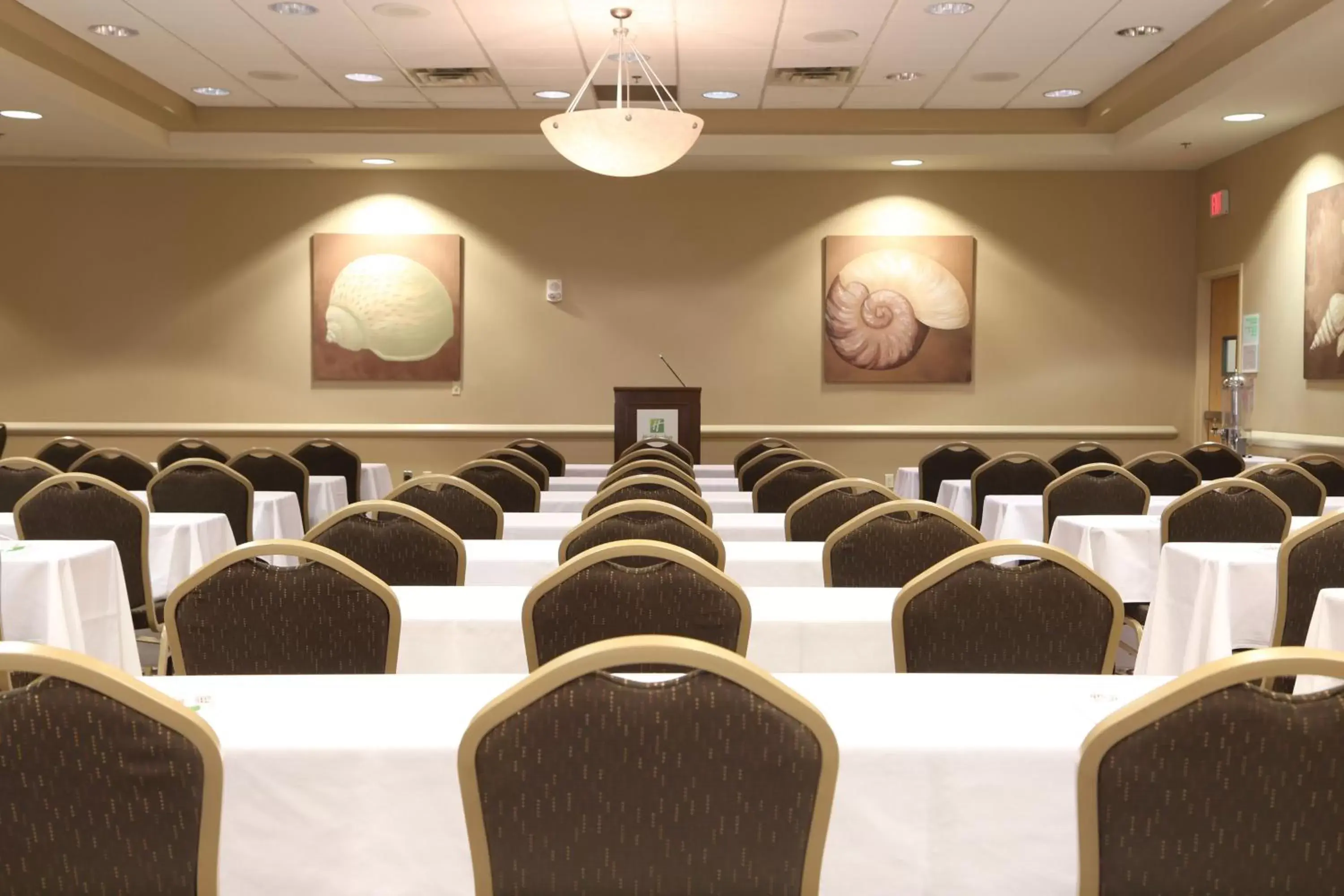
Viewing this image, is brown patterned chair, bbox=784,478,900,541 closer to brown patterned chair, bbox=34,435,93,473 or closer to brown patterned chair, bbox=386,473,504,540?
brown patterned chair, bbox=386,473,504,540

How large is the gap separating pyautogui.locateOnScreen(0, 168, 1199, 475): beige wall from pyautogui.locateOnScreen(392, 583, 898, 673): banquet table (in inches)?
339

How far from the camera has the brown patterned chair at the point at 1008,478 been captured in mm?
7172

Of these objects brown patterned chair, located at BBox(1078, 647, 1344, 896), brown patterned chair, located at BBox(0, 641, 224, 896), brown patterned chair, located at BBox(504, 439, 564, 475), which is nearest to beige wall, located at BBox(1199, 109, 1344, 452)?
brown patterned chair, located at BBox(504, 439, 564, 475)

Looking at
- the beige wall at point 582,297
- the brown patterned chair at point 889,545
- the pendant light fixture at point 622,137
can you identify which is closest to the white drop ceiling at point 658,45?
the pendant light fixture at point 622,137

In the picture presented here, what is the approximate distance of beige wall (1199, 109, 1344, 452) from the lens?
9070 mm

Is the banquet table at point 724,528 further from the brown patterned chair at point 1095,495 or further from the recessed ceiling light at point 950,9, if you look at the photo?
the recessed ceiling light at point 950,9

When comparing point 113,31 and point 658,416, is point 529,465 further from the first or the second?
point 113,31

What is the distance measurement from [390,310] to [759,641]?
912 cm

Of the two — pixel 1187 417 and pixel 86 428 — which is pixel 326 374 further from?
pixel 1187 417

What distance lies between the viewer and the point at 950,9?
7.76 metres

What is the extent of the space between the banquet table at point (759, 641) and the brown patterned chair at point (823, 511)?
1.65m

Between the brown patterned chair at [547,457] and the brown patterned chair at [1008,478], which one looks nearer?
the brown patterned chair at [1008,478]

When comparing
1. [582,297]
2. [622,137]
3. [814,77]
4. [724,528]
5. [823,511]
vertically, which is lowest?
[724,528]

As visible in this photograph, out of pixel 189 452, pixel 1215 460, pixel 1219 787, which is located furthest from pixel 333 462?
pixel 1219 787
